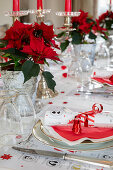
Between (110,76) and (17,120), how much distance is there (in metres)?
0.76

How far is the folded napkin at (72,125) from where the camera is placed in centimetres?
66

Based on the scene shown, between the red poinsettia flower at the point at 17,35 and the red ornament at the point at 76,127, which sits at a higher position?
the red poinsettia flower at the point at 17,35

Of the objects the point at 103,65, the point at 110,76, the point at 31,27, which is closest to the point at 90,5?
the point at 103,65

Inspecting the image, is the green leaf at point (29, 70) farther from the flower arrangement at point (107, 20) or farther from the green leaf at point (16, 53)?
the flower arrangement at point (107, 20)

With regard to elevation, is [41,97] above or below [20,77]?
below

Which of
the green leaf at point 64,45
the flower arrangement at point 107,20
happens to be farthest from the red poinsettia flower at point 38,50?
the flower arrangement at point 107,20

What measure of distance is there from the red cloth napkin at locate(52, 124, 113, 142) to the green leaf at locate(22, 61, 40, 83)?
0.20 m

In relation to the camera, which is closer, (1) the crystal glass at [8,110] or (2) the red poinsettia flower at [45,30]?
(1) the crystal glass at [8,110]

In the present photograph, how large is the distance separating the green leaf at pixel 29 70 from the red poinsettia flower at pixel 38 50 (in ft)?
0.11

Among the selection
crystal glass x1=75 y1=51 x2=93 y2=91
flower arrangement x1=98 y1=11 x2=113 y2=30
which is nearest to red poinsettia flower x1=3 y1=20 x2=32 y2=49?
crystal glass x1=75 y1=51 x2=93 y2=91

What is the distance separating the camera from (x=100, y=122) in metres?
0.77

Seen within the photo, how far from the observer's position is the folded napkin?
66cm

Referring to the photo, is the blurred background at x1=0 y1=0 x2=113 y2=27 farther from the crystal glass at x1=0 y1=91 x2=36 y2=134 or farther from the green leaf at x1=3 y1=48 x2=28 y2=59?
the crystal glass at x1=0 y1=91 x2=36 y2=134

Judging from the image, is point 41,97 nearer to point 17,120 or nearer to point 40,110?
point 40,110
